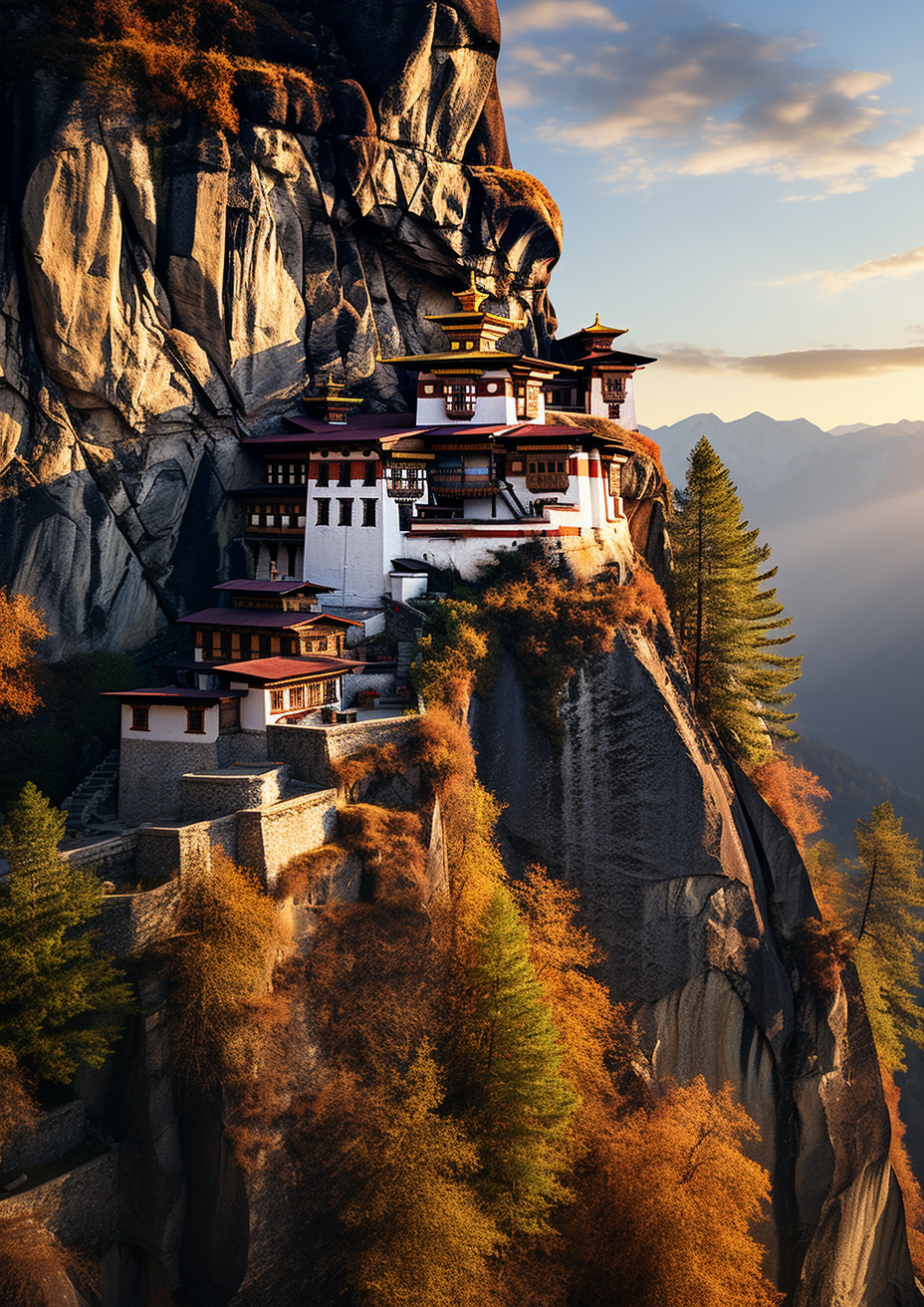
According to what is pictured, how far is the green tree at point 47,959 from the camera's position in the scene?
24125 mm

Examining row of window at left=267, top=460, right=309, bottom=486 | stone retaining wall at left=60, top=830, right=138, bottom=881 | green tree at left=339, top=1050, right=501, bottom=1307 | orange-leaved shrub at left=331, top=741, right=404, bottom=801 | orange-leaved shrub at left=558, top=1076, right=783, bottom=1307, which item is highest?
row of window at left=267, top=460, right=309, bottom=486

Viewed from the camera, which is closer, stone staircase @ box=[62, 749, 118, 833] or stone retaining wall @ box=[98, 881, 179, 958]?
stone retaining wall @ box=[98, 881, 179, 958]

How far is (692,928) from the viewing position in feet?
131

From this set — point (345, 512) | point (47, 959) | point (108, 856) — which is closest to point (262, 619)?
point (345, 512)

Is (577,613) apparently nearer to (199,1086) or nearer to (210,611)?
(210,611)

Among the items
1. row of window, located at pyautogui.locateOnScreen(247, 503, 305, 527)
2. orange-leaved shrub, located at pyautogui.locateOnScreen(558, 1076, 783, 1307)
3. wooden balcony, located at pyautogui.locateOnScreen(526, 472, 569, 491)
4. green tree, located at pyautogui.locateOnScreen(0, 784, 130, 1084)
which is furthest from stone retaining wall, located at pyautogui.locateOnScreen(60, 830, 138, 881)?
wooden balcony, located at pyautogui.locateOnScreen(526, 472, 569, 491)

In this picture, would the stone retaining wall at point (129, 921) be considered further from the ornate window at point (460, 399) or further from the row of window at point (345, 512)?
the ornate window at point (460, 399)

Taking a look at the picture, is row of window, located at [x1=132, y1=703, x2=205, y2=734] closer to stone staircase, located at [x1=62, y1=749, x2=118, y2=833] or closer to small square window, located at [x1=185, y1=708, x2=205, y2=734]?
small square window, located at [x1=185, y1=708, x2=205, y2=734]

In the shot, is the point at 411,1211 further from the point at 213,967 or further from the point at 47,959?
the point at 47,959

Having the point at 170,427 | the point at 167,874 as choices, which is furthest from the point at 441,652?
the point at 170,427

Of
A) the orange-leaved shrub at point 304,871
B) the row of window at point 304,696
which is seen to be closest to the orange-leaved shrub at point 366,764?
the orange-leaved shrub at point 304,871

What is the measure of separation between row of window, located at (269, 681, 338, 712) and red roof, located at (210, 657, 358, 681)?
2.30 feet

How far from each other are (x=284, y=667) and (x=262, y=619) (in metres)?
4.43

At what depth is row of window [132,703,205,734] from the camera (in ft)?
107
